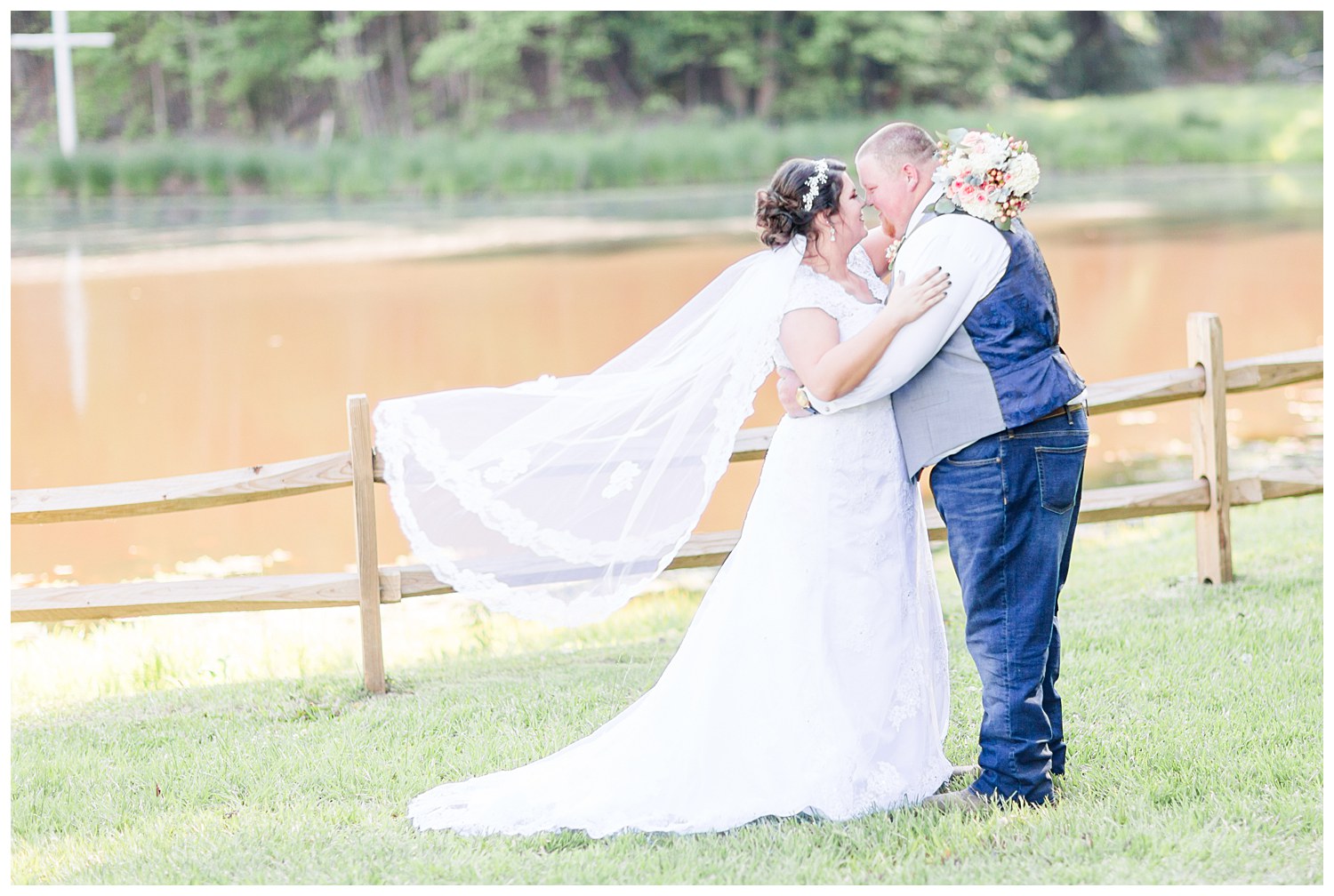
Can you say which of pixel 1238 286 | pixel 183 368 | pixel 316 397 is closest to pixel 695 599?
pixel 316 397

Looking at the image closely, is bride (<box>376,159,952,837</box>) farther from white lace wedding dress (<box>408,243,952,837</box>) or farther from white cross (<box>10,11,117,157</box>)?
white cross (<box>10,11,117,157</box>)

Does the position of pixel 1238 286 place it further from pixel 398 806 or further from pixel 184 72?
pixel 184 72

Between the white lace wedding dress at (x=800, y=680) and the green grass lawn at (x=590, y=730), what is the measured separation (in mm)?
98

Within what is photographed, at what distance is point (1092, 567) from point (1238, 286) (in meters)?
11.6

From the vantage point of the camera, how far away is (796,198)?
3.66 m

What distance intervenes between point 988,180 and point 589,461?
149 centimetres

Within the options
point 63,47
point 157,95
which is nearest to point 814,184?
point 63,47

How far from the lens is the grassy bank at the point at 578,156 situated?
2892cm

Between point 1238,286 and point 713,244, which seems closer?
point 1238,286

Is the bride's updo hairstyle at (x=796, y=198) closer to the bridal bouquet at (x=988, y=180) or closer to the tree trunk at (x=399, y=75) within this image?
the bridal bouquet at (x=988, y=180)

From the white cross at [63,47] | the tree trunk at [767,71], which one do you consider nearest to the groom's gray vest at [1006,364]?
the white cross at [63,47]

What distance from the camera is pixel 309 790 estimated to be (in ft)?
13.5

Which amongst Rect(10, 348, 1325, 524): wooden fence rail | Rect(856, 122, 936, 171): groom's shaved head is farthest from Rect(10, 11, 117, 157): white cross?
Rect(856, 122, 936, 171): groom's shaved head

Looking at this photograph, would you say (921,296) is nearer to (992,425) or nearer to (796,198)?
(992,425)
